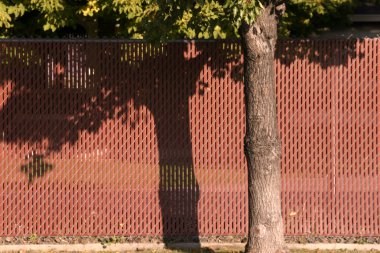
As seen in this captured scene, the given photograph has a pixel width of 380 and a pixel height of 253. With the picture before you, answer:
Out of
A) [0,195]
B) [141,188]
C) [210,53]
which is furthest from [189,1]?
[0,195]

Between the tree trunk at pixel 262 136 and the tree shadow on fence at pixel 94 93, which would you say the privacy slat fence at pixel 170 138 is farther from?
the tree trunk at pixel 262 136

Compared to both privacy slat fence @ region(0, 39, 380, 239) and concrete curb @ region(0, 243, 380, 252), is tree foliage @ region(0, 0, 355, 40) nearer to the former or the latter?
privacy slat fence @ region(0, 39, 380, 239)

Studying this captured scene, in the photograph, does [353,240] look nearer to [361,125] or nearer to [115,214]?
[361,125]

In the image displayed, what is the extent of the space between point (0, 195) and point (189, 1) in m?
3.25

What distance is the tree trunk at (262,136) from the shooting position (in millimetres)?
7941

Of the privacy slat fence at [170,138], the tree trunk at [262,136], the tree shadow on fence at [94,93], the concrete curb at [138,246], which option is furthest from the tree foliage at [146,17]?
the concrete curb at [138,246]

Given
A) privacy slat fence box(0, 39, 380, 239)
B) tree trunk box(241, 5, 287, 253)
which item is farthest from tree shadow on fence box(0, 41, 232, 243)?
tree trunk box(241, 5, 287, 253)

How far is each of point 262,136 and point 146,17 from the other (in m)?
2.15

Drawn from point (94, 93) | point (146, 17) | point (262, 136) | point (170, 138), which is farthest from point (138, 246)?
point (146, 17)

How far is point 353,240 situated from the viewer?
31.1 ft

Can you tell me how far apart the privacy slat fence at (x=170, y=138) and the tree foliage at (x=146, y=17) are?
676mm

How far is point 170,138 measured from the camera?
9.31 metres

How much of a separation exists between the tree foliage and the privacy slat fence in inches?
26.6

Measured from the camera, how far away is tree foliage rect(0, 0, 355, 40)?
25.8 feet
